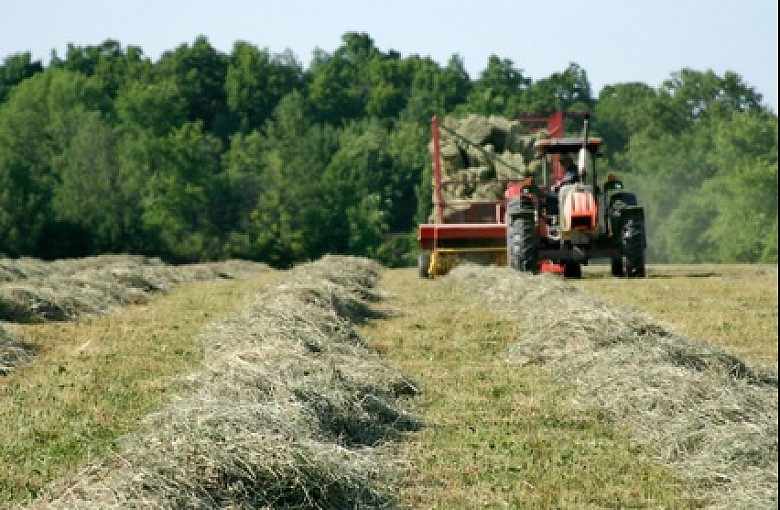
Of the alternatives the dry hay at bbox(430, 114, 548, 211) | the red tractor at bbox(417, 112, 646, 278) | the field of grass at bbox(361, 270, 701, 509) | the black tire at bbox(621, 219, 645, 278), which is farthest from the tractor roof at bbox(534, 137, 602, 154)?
the field of grass at bbox(361, 270, 701, 509)

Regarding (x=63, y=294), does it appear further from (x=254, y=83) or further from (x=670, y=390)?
(x=254, y=83)

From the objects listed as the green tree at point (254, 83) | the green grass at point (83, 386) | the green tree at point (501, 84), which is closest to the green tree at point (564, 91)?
the green tree at point (501, 84)

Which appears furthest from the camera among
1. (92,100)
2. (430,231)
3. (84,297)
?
(92,100)

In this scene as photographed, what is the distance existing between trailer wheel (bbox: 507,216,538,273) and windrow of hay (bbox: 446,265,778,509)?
6425 millimetres

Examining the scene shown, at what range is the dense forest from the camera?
6078cm

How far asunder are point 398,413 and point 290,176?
66.7 metres

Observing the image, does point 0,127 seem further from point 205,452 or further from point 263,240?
point 205,452

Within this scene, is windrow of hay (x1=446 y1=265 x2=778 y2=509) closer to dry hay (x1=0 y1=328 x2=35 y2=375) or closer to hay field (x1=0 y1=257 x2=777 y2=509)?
hay field (x1=0 y1=257 x2=777 y2=509)

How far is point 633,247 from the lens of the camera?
2220cm

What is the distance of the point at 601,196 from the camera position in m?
22.0

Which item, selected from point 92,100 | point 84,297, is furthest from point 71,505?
point 92,100

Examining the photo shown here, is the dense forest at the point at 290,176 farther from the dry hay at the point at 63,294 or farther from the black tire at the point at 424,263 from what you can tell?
the black tire at the point at 424,263

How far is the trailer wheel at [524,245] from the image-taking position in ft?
70.0

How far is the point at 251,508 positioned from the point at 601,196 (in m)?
16.5
